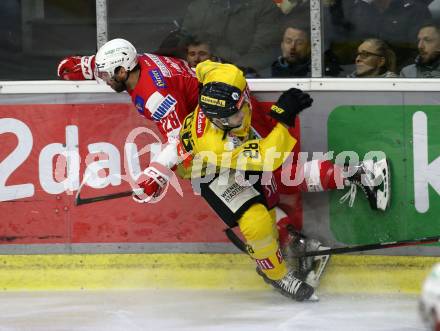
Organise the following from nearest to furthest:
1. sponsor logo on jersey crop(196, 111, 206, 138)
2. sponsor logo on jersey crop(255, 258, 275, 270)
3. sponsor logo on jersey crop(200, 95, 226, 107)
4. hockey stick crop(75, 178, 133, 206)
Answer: sponsor logo on jersey crop(200, 95, 226, 107) < sponsor logo on jersey crop(196, 111, 206, 138) < sponsor logo on jersey crop(255, 258, 275, 270) < hockey stick crop(75, 178, 133, 206)

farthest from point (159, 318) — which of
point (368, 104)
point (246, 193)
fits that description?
point (368, 104)

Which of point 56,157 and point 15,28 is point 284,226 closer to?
point 56,157

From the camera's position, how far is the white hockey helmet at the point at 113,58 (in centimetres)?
528

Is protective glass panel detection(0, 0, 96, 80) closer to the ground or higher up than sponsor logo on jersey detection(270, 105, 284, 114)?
higher up

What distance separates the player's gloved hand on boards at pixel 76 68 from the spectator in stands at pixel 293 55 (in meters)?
0.99

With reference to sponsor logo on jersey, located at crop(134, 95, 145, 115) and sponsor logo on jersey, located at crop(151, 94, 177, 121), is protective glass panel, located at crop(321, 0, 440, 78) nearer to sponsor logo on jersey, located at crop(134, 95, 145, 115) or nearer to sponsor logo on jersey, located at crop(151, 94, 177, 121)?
sponsor logo on jersey, located at crop(151, 94, 177, 121)

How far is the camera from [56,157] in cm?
576

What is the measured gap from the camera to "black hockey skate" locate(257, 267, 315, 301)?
207 inches

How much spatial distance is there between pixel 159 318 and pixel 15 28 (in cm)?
182

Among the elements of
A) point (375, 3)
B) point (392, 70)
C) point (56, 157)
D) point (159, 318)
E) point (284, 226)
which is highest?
point (375, 3)

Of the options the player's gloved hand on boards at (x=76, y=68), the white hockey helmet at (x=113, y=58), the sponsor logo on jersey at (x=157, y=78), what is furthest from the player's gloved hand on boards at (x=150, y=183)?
the player's gloved hand on boards at (x=76, y=68)

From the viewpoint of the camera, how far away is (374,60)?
5484mm

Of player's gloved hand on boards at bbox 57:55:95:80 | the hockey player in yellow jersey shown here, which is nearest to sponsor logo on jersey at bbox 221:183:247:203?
the hockey player in yellow jersey

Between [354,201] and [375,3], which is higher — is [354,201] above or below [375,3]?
below
